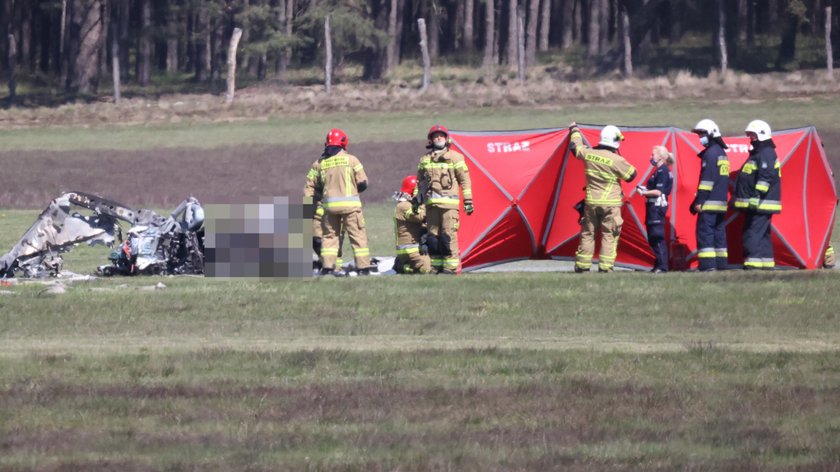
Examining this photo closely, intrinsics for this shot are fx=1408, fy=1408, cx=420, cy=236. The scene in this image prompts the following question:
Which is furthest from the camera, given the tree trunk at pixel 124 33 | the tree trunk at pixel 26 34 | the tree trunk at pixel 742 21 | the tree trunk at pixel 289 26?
the tree trunk at pixel 26 34

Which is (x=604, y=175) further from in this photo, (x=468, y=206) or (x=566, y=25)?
(x=566, y=25)

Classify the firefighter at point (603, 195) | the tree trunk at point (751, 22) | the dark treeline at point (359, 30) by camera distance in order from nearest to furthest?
the firefighter at point (603, 195) → the dark treeline at point (359, 30) → the tree trunk at point (751, 22)

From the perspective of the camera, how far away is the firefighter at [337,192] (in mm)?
17031

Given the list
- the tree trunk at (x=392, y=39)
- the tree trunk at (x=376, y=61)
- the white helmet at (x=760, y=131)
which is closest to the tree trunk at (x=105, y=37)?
the tree trunk at (x=376, y=61)

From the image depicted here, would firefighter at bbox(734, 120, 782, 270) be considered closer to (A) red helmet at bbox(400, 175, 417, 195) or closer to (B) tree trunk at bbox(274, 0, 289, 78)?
(A) red helmet at bbox(400, 175, 417, 195)

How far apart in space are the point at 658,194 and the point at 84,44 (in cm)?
5159

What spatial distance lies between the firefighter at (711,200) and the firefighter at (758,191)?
234 mm

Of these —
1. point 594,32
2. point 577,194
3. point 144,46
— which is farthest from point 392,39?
point 577,194

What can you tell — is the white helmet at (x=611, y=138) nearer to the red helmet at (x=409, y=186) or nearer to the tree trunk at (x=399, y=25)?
the red helmet at (x=409, y=186)

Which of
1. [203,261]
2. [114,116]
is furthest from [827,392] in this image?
[114,116]

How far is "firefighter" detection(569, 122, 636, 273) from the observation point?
55.0 feet

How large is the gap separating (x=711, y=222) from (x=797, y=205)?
188 centimetres

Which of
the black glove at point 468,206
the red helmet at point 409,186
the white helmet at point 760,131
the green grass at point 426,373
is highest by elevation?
the white helmet at point 760,131

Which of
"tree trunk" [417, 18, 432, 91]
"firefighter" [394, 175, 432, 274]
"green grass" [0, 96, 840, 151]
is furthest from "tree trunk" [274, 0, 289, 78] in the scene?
"firefighter" [394, 175, 432, 274]
